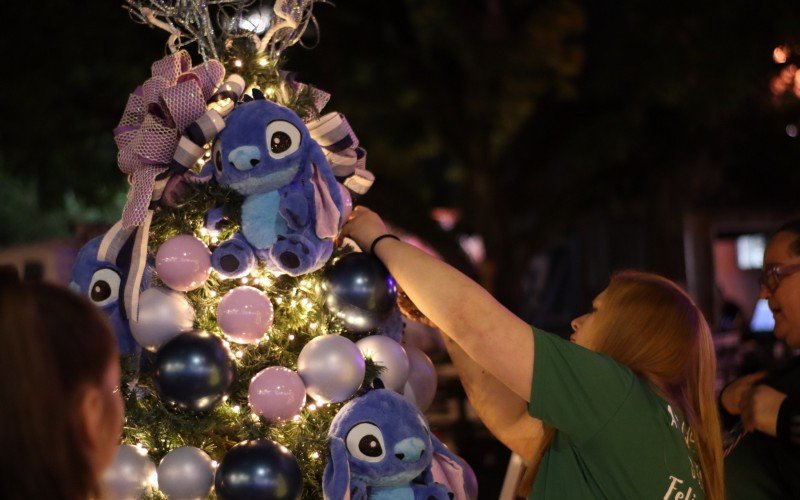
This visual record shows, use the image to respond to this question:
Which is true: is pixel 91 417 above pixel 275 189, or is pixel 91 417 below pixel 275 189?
below

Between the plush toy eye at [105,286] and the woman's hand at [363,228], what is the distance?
0.58 meters

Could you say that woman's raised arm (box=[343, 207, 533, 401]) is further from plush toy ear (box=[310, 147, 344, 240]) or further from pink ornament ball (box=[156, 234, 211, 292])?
pink ornament ball (box=[156, 234, 211, 292])

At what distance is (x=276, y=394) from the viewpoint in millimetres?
1888

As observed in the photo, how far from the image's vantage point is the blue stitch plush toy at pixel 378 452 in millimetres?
1879

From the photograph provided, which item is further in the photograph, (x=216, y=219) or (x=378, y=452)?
(x=216, y=219)

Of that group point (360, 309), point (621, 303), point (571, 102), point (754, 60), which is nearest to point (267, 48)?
point (360, 309)

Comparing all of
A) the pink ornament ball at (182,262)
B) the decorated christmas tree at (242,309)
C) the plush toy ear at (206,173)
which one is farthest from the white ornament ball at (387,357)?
the plush toy ear at (206,173)

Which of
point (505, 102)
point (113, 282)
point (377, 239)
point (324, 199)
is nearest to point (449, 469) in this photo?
point (377, 239)

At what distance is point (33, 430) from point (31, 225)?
21823 mm

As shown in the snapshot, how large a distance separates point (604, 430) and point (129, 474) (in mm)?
1053

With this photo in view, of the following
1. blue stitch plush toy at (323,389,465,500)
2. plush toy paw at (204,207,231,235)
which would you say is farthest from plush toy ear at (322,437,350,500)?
plush toy paw at (204,207,231,235)

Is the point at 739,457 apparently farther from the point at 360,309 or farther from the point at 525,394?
the point at 360,309

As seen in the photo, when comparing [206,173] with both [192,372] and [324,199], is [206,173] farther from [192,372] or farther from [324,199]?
[192,372]

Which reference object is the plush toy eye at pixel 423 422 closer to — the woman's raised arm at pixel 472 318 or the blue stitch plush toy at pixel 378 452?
the blue stitch plush toy at pixel 378 452
